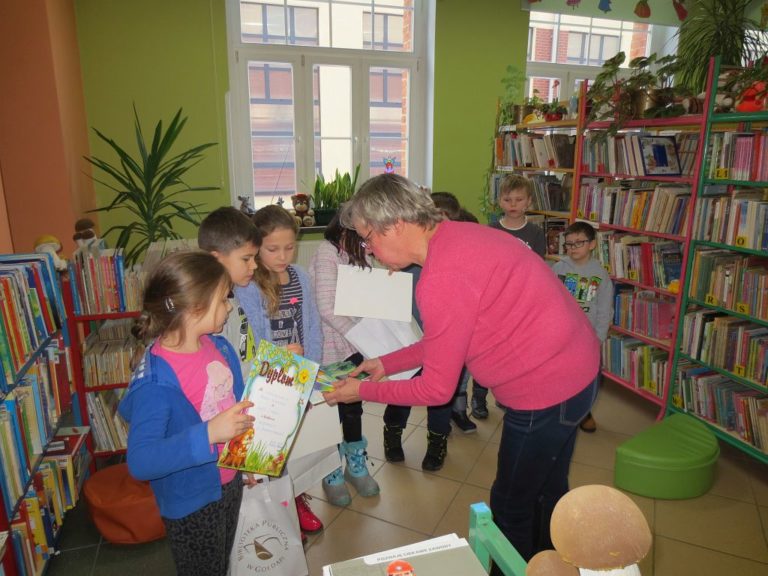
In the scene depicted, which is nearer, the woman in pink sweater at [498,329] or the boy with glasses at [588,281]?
the woman in pink sweater at [498,329]

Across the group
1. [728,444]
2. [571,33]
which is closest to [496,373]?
[728,444]

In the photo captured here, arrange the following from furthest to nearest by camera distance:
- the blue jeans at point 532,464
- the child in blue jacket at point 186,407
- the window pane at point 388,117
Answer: the window pane at point 388,117, the blue jeans at point 532,464, the child in blue jacket at point 186,407

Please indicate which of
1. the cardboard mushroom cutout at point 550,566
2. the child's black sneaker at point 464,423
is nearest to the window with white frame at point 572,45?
the child's black sneaker at point 464,423

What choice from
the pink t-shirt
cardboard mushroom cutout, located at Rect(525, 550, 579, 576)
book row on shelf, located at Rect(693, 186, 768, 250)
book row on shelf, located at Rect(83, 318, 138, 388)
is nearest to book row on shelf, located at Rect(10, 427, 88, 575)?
book row on shelf, located at Rect(83, 318, 138, 388)

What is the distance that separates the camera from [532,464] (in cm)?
A: 150

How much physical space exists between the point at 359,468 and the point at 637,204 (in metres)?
2.39

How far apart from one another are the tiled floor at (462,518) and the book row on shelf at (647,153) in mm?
1662

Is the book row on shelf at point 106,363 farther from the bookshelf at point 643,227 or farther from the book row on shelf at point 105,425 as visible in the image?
the bookshelf at point 643,227

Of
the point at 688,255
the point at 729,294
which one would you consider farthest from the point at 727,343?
the point at 688,255

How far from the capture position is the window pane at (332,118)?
4969 millimetres

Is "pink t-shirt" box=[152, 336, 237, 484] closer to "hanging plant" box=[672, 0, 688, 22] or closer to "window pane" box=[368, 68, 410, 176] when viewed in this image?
"window pane" box=[368, 68, 410, 176]

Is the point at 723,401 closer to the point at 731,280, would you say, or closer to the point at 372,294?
the point at 731,280

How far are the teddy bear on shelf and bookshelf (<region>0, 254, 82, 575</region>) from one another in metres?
2.60

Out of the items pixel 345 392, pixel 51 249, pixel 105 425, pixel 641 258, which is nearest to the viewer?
pixel 345 392
